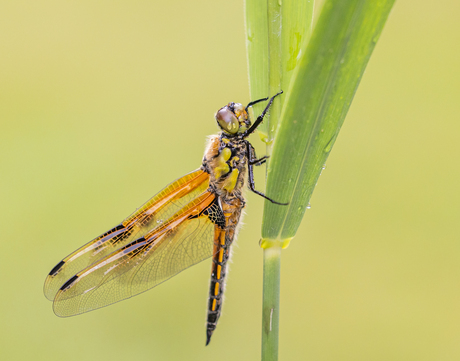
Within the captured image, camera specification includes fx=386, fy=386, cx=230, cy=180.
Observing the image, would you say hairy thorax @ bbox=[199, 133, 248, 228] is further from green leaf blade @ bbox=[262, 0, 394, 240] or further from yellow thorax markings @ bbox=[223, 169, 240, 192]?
green leaf blade @ bbox=[262, 0, 394, 240]

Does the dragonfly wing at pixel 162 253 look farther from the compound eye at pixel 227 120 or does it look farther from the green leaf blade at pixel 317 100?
the green leaf blade at pixel 317 100

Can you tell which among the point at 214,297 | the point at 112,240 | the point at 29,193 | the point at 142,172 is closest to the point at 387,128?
the point at 142,172

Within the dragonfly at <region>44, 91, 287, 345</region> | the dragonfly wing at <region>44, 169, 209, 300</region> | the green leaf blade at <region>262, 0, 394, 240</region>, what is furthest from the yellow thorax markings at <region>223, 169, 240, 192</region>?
the green leaf blade at <region>262, 0, 394, 240</region>

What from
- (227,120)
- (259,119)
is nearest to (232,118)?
(227,120)

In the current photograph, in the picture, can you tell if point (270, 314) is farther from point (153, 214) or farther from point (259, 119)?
point (153, 214)

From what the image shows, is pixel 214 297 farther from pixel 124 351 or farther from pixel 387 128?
pixel 387 128

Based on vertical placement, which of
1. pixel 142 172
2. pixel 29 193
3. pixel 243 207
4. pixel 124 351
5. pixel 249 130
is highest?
pixel 142 172

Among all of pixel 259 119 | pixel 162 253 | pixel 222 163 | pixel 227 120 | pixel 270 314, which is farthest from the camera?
pixel 162 253
